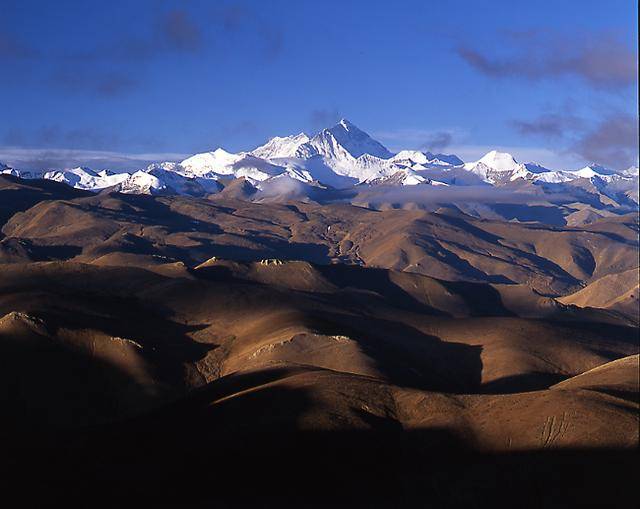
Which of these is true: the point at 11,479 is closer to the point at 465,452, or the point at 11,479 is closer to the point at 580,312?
the point at 465,452

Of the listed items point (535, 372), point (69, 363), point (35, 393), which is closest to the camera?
point (35, 393)

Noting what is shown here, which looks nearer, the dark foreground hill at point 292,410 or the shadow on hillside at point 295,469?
the shadow on hillside at point 295,469

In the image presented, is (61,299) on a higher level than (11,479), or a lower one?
higher

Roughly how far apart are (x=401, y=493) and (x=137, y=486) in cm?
1723

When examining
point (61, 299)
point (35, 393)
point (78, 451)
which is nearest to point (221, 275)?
point (61, 299)

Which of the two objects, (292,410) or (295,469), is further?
(292,410)

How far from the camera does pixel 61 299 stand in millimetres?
134625

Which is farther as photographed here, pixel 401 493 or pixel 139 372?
pixel 139 372

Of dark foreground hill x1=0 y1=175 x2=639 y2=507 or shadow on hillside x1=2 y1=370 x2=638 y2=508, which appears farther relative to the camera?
dark foreground hill x1=0 y1=175 x2=639 y2=507

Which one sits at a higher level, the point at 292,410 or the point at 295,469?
the point at 292,410

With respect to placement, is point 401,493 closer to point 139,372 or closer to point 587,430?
point 587,430

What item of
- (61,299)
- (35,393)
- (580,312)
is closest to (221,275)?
(61,299)

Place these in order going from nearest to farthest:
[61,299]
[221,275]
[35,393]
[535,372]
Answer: [35,393]
[535,372]
[61,299]
[221,275]

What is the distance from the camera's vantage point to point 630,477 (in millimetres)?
60031
